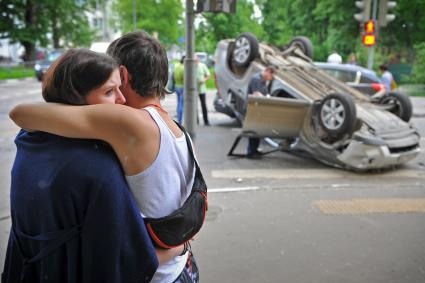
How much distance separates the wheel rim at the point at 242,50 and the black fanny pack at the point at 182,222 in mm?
7518

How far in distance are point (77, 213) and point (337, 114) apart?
19.4ft

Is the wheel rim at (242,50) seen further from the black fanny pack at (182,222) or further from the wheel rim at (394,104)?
the black fanny pack at (182,222)

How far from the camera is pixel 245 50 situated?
29.8 feet

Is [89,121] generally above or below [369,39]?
below

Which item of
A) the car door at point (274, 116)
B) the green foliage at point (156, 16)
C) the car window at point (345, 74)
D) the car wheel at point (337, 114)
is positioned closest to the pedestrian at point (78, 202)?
the car wheel at point (337, 114)

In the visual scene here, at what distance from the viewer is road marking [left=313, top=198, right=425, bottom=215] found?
17.3ft

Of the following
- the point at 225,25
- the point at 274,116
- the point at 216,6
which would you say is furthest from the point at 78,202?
the point at 225,25

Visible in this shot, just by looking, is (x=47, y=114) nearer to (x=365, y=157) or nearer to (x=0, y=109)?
(x=365, y=157)

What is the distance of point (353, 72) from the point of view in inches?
525

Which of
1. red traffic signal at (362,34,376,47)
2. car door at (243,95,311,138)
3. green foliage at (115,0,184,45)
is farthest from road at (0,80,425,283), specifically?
green foliage at (115,0,184,45)

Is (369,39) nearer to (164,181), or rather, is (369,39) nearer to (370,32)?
(370,32)

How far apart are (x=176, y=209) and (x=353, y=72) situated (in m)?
12.6

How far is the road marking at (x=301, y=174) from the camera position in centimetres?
683

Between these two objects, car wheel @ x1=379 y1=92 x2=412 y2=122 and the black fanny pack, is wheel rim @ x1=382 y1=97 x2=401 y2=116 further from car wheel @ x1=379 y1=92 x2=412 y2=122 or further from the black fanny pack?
the black fanny pack
